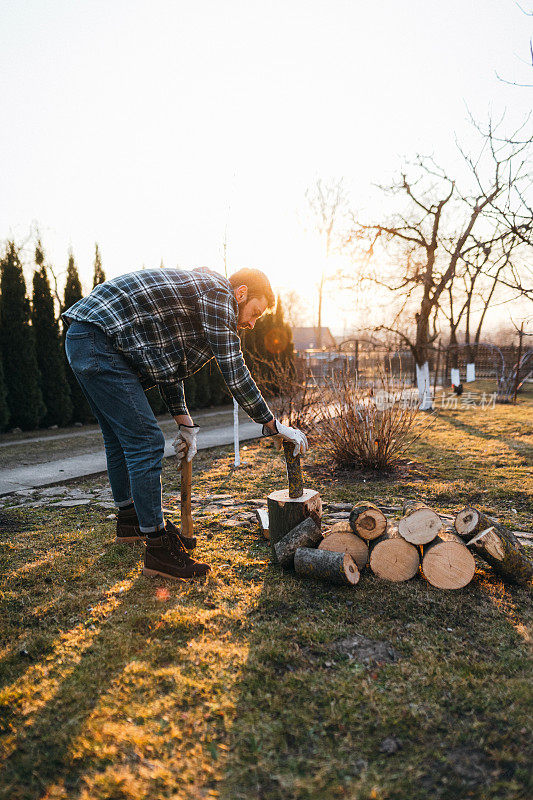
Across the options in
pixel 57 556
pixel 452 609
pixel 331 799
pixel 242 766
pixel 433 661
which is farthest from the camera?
pixel 57 556

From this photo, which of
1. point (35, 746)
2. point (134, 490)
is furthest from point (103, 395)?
point (35, 746)

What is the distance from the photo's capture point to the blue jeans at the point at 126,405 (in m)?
2.33

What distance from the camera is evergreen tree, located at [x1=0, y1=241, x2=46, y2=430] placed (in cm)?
903

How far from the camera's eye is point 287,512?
9.14 feet

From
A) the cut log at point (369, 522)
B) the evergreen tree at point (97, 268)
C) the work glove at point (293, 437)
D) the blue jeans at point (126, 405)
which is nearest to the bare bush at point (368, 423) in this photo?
the cut log at point (369, 522)

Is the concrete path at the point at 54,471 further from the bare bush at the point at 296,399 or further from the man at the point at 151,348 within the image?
the man at the point at 151,348

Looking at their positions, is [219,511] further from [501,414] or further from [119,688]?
[501,414]

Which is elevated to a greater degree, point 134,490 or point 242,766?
point 134,490

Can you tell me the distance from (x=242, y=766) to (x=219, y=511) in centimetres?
243

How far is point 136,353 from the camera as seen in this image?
2357 mm

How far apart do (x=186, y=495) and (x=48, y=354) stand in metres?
7.88

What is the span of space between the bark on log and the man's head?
1.10 m

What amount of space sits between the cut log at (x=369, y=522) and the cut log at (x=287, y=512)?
26cm

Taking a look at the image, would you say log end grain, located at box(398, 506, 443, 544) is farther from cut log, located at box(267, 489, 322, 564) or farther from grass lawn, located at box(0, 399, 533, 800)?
cut log, located at box(267, 489, 322, 564)
